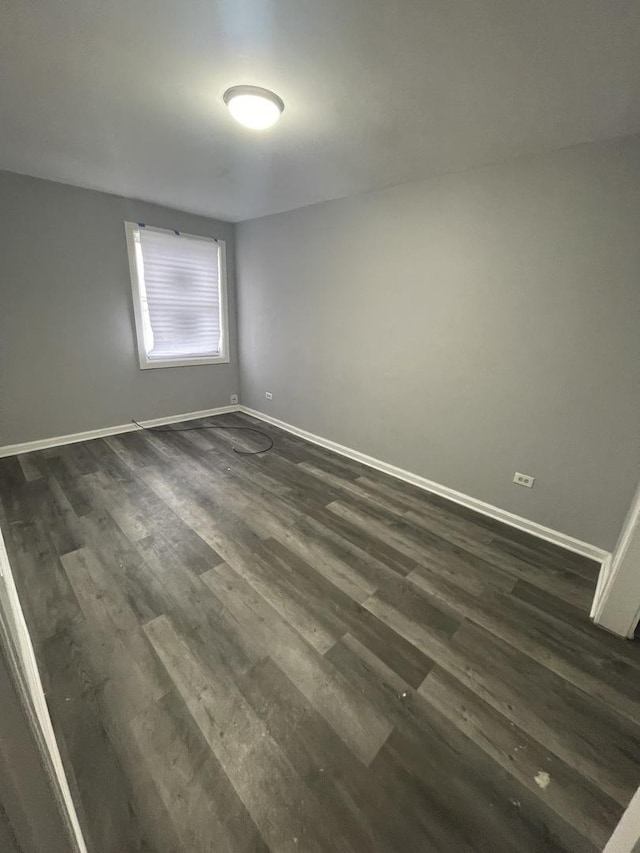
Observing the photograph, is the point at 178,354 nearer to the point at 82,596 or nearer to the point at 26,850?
the point at 82,596

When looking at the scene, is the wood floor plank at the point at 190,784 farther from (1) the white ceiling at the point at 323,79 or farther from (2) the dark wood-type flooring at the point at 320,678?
(1) the white ceiling at the point at 323,79

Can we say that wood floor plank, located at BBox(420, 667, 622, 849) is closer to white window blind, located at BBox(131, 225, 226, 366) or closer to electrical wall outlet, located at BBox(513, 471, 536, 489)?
electrical wall outlet, located at BBox(513, 471, 536, 489)

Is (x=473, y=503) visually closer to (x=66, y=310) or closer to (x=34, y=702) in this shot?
(x=34, y=702)

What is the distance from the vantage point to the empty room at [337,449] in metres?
1.10

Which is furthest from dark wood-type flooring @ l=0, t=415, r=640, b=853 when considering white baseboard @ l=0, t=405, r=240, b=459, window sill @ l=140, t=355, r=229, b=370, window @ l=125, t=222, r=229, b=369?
window @ l=125, t=222, r=229, b=369

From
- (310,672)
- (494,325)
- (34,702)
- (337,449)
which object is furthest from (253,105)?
(337,449)

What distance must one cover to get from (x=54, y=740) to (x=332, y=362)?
10.2ft

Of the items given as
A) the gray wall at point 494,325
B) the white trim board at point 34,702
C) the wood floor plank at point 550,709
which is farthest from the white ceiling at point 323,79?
the wood floor plank at point 550,709

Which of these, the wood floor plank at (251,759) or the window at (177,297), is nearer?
the wood floor plank at (251,759)

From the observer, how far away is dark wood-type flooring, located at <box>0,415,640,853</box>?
40.4 inches

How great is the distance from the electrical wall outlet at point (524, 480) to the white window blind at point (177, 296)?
3.76 meters

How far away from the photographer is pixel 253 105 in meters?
1.67

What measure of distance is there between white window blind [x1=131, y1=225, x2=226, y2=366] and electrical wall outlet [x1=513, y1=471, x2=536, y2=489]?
148 inches

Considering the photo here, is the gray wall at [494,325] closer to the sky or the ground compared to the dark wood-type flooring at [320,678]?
closer to the sky
